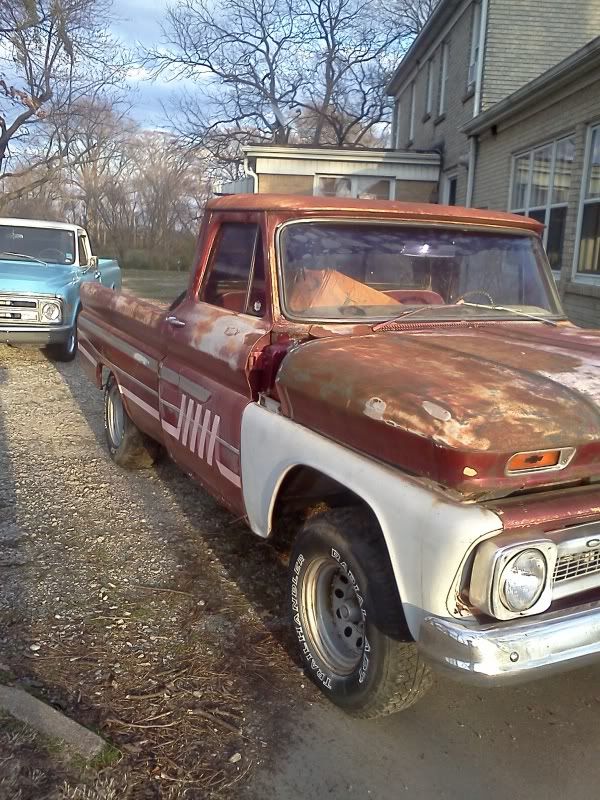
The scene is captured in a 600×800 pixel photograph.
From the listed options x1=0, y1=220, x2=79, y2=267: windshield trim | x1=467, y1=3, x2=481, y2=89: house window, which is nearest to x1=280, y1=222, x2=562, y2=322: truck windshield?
x1=0, y1=220, x2=79, y2=267: windshield trim

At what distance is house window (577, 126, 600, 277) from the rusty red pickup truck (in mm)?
6567

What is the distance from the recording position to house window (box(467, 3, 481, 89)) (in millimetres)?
14125

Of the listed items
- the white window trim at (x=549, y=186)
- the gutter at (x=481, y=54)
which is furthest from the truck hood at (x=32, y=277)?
the gutter at (x=481, y=54)

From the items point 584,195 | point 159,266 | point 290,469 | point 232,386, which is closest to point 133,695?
point 290,469

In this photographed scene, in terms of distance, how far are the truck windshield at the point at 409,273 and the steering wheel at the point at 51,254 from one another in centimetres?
806

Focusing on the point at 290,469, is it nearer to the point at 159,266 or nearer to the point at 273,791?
the point at 273,791

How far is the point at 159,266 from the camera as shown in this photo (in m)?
31.8

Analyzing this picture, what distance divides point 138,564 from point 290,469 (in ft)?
5.13

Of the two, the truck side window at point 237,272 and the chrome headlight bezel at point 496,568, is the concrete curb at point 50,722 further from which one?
the truck side window at point 237,272

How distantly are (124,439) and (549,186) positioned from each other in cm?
863

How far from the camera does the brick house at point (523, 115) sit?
386 inches

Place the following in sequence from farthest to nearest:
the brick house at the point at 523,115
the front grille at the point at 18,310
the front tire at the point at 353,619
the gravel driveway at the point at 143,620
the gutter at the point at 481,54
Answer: the gutter at the point at 481,54 → the brick house at the point at 523,115 → the front grille at the point at 18,310 → the gravel driveway at the point at 143,620 → the front tire at the point at 353,619

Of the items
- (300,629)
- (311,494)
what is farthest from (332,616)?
(311,494)

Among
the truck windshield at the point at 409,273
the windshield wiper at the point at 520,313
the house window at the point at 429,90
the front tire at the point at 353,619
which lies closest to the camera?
the front tire at the point at 353,619
